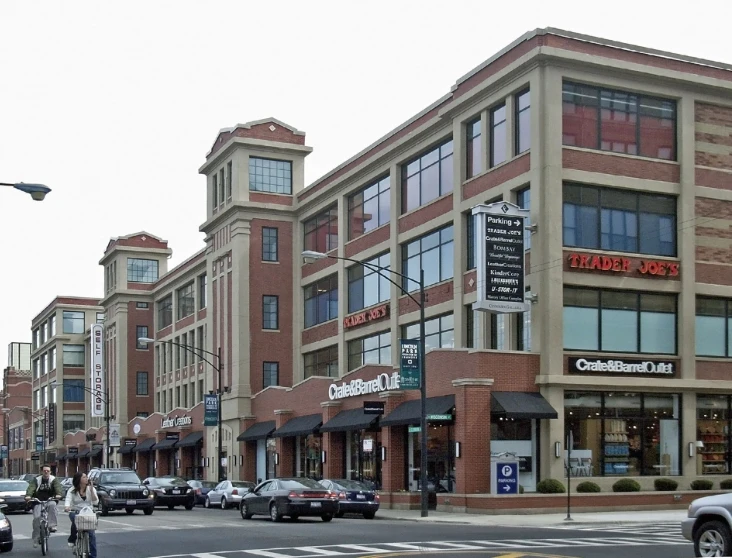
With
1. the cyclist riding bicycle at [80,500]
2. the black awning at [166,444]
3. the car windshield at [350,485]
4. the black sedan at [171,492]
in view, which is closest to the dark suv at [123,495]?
the black sedan at [171,492]

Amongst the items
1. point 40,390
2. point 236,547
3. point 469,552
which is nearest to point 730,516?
point 469,552

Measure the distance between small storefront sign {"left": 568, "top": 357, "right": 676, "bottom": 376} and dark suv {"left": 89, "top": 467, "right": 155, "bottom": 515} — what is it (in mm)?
16716

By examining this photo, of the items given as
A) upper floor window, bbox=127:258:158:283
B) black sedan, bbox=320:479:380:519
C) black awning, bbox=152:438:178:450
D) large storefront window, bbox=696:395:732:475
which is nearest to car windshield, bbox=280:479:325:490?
black sedan, bbox=320:479:380:519

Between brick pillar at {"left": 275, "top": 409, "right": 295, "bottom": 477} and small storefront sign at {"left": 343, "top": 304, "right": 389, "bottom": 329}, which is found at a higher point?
small storefront sign at {"left": 343, "top": 304, "right": 389, "bottom": 329}

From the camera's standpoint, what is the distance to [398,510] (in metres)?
43.7

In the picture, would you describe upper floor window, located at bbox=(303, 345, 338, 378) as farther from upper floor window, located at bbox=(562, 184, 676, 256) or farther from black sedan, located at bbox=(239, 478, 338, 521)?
black sedan, located at bbox=(239, 478, 338, 521)

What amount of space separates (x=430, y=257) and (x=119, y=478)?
54.4ft

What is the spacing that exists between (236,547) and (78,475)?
14.3 feet

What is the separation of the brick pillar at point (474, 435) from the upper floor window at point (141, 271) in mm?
62513

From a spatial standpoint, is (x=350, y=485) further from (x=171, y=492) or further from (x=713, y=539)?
(x=713, y=539)

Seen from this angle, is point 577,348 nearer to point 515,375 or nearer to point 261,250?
point 515,375

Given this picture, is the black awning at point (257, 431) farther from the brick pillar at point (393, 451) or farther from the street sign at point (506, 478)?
the street sign at point (506, 478)

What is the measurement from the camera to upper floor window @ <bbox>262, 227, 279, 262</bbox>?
66.9 metres

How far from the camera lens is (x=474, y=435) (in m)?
40.3
